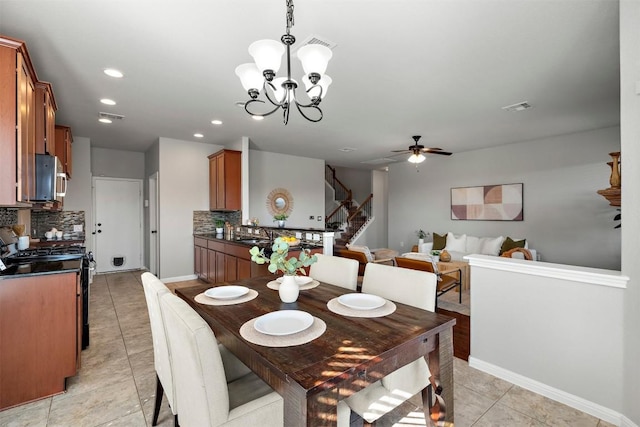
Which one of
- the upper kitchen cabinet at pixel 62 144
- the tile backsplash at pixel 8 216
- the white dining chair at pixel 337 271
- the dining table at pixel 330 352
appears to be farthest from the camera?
the upper kitchen cabinet at pixel 62 144

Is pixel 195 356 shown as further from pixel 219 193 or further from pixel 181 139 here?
pixel 181 139

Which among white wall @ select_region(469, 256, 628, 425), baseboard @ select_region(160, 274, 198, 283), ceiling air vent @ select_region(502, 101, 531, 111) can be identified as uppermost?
ceiling air vent @ select_region(502, 101, 531, 111)

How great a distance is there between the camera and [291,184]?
24.0ft

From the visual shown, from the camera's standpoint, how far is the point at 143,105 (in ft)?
Answer: 12.5

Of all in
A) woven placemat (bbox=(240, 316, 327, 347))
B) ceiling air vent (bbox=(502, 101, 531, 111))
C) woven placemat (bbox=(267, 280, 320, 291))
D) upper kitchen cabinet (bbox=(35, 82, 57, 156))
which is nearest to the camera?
woven placemat (bbox=(240, 316, 327, 347))

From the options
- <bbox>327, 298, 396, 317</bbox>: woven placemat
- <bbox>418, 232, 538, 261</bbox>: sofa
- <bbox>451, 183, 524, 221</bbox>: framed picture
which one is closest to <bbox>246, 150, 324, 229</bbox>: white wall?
<bbox>418, 232, 538, 261</bbox>: sofa

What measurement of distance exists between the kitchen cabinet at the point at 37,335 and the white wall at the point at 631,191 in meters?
3.67

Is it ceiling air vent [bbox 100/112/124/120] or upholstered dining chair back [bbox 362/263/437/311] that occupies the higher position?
ceiling air vent [bbox 100/112/124/120]

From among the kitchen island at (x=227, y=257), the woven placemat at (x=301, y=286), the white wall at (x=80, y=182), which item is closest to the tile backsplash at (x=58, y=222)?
the white wall at (x=80, y=182)

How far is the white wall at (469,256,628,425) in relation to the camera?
6.36 ft

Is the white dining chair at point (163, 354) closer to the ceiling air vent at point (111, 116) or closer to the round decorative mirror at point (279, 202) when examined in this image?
the ceiling air vent at point (111, 116)

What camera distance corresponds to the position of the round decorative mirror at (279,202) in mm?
6929

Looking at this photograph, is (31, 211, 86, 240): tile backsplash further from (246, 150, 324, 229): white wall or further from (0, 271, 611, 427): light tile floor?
(0, 271, 611, 427): light tile floor

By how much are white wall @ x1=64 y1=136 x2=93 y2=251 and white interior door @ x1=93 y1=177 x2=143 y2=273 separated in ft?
2.46
